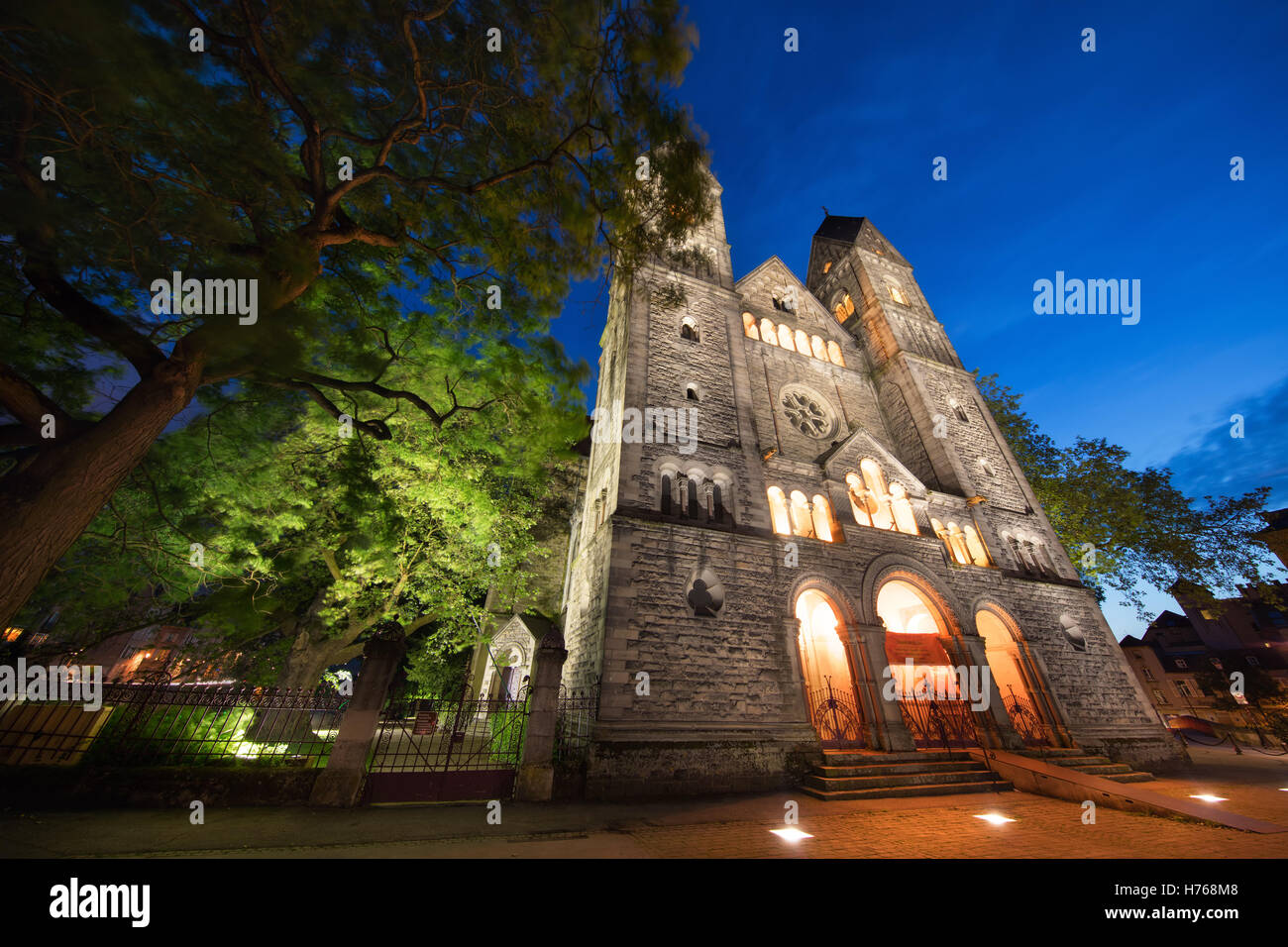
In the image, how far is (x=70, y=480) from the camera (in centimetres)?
412

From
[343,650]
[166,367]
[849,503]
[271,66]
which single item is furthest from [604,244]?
[343,650]

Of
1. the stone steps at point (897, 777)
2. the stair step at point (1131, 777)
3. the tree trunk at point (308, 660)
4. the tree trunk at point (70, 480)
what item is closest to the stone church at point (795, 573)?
the stone steps at point (897, 777)

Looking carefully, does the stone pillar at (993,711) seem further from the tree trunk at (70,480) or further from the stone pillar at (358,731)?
the tree trunk at (70,480)

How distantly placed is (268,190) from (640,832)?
925 centimetres

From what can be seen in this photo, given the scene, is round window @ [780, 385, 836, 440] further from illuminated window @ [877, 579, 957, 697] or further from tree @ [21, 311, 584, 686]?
tree @ [21, 311, 584, 686]

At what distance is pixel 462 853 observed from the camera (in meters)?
4.07

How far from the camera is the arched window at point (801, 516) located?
11.3 m

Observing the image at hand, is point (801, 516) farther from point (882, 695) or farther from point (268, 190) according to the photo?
point (268, 190)

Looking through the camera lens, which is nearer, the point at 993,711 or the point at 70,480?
the point at 70,480

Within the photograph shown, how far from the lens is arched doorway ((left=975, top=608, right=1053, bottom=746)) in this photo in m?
10.9

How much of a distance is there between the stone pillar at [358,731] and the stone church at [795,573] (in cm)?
334

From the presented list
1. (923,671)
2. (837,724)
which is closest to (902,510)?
(923,671)
